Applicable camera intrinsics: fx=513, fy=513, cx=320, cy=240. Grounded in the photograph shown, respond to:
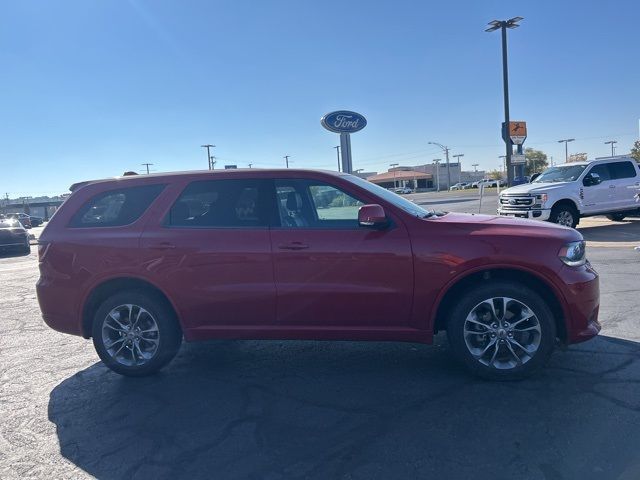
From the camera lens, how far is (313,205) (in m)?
4.66

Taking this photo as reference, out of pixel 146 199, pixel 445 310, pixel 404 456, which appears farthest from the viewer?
pixel 146 199

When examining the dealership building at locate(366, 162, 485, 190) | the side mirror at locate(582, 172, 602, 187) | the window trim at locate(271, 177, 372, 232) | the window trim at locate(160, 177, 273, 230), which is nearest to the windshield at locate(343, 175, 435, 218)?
the window trim at locate(271, 177, 372, 232)

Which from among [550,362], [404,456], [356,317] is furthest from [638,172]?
[404,456]

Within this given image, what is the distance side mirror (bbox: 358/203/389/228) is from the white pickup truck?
10.4m

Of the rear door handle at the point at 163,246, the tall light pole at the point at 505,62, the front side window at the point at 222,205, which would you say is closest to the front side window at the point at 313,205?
the front side window at the point at 222,205

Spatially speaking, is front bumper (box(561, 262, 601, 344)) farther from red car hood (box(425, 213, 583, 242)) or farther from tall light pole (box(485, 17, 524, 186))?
tall light pole (box(485, 17, 524, 186))

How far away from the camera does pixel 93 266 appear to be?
15.6ft

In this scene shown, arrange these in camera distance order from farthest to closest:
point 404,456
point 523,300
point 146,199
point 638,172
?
point 638,172 → point 146,199 → point 523,300 → point 404,456

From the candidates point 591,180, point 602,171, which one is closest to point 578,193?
point 591,180

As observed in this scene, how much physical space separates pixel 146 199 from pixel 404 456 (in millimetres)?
3254

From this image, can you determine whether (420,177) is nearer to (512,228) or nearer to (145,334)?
(512,228)

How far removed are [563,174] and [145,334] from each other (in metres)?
13.5

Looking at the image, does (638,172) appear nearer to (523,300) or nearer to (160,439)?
(523,300)

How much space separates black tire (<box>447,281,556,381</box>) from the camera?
418 cm
